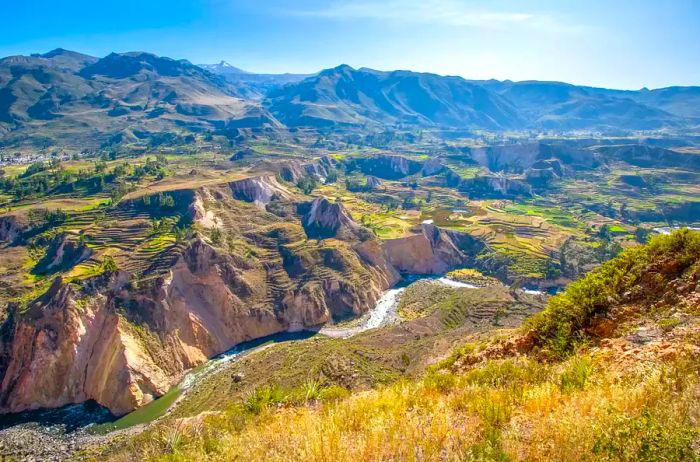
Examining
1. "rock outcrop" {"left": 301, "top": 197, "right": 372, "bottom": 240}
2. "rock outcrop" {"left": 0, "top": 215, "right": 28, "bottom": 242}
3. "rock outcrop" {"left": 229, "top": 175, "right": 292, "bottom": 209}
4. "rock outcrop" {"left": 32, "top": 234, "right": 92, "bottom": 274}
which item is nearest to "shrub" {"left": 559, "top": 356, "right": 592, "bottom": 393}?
"rock outcrop" {"left": 32, "top": 234, "right": 92, "bottom": 274}

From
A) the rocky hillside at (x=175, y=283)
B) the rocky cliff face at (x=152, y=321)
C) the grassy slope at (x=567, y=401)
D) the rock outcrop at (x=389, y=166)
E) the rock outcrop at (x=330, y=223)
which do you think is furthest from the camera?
the rock outcrop at (x=389, y=166)

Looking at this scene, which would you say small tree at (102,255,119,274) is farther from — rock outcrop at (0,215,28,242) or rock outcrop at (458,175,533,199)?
rock outcrop at (458,175,533,199)

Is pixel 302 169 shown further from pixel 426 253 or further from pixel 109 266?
pixel 109 266

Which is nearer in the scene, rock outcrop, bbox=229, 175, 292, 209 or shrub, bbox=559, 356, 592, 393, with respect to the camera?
shrub, bbox=559, 356, 592, 393

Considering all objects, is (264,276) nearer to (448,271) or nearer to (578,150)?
(448,271)

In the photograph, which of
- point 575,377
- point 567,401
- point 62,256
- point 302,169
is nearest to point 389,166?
point 302,169

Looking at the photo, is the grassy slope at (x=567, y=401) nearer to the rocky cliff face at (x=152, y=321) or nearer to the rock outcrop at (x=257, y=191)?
the rocky cliff face at (x=152, y=321)

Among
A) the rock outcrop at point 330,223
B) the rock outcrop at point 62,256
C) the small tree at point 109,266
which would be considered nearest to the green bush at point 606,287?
the small tree at point 109,266

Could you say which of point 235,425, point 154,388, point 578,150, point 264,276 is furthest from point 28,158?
point 578,150
